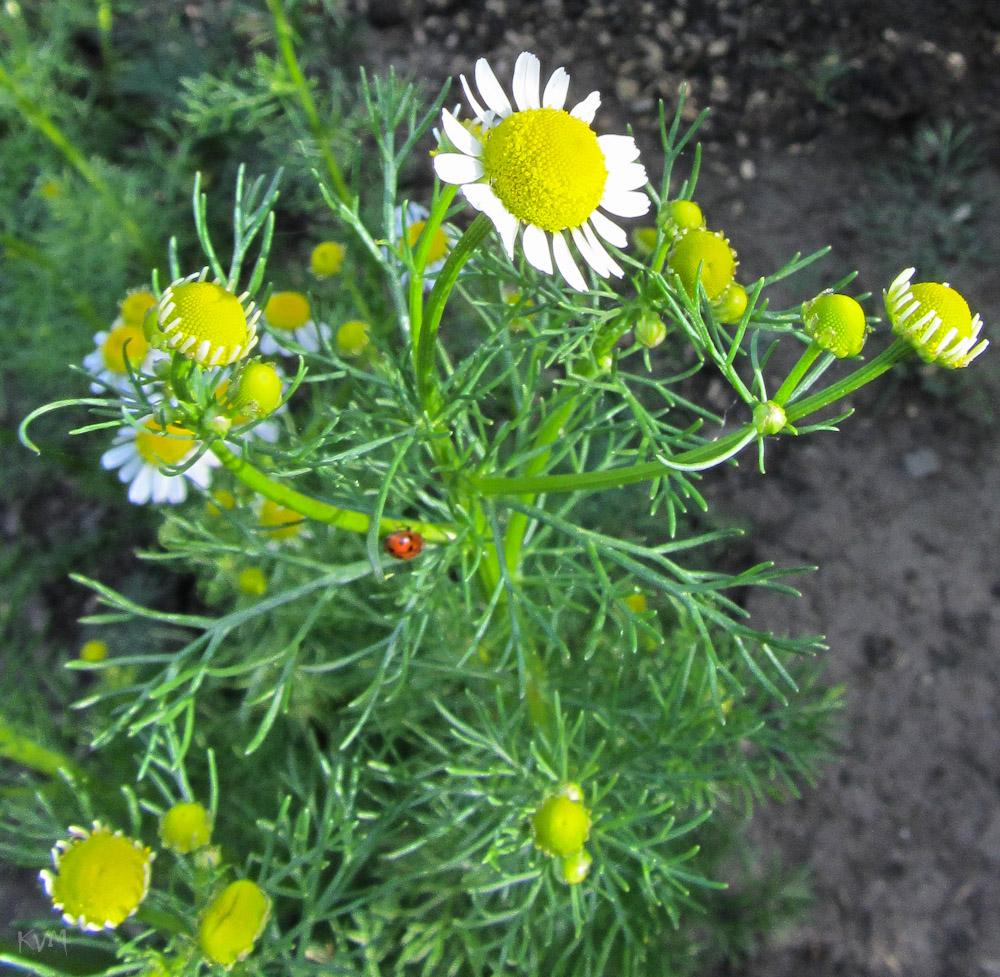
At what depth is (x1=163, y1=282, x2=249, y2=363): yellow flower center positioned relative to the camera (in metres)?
0.95

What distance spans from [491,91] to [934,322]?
1.86 ft

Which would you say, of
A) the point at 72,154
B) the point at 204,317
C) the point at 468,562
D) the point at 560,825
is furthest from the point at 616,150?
the point at 72,154

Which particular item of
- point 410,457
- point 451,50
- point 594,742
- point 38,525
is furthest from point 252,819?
point 451,50

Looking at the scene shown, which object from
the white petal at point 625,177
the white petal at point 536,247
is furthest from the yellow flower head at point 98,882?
the white petal at point 625,177

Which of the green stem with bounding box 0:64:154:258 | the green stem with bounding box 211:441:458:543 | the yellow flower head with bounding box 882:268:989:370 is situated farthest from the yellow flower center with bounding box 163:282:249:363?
the green stem with bounding box 0:64:154:258

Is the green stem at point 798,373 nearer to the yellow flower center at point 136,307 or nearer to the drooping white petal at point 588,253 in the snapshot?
the drooping white petal at point 588,253

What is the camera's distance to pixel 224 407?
1.01m

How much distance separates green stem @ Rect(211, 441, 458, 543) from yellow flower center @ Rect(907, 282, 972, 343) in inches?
29.7

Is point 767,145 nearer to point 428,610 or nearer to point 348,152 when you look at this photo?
point 348,152

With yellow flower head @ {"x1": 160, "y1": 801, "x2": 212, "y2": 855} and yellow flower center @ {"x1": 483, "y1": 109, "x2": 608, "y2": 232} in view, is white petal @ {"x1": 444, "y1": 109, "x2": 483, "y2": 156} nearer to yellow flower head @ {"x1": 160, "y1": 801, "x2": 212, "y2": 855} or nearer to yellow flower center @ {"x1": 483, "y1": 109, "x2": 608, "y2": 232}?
yellow flower center @ {"x1": 483, "y1": 109, "x2": 608, "y2": 232}

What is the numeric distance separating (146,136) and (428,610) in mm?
2541

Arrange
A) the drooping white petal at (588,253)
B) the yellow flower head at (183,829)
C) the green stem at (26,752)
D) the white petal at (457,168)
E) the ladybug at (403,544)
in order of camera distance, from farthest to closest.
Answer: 1. the green stem at (26,752)
2. the yellow flower head at (183,829)
3. the ladybug at (403,544)
4. the drooping white petal at (588,253)
5. the white petal at (457,168)

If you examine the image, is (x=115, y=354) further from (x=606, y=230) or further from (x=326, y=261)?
(x=606, y=230)

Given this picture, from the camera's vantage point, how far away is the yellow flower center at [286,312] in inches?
75.3
